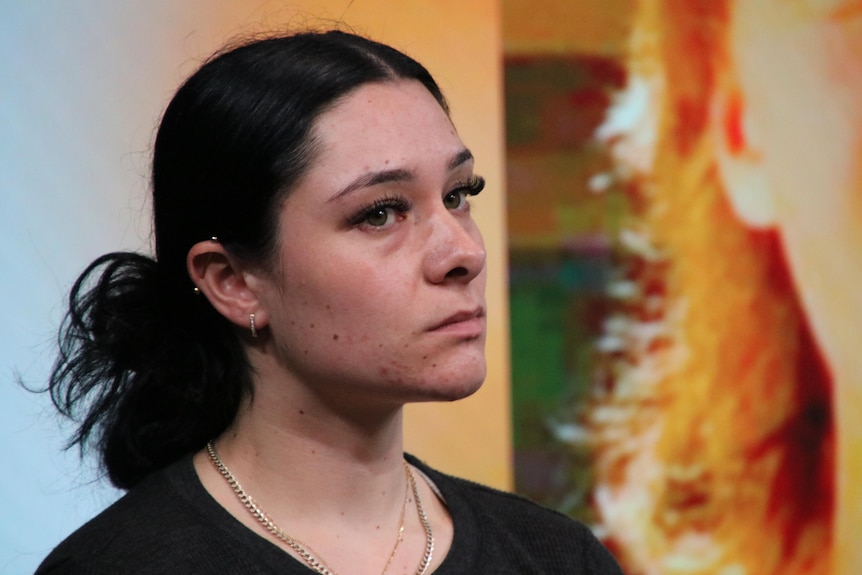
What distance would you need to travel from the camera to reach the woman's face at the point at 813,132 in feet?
7.77

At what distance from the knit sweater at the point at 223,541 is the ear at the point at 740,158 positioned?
1.04 metres

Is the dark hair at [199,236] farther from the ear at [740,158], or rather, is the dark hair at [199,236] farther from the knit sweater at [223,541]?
the ear at [740,158]

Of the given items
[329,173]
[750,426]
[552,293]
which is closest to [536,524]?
[329,173]

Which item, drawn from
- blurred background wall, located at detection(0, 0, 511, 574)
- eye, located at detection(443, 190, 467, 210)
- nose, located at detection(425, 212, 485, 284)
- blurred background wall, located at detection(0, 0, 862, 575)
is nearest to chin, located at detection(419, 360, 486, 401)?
nose, located at detection(425, 212, 485, 284)

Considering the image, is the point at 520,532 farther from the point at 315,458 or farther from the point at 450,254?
the point at 450,254

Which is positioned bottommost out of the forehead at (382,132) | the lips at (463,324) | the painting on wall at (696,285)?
the painting on wall at (696,285)

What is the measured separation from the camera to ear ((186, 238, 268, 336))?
53.9 inches

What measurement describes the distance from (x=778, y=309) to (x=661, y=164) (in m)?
0.39

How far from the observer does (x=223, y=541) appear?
4.24ft

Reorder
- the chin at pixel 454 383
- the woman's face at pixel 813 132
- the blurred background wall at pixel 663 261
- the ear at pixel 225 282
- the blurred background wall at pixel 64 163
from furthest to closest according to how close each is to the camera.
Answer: the woman's face at pixel 813 132, the blurred background wall at pixel 663 261, the blurred background wall at pixel 64 163, the ear at pixel 225 282, the chin at pixel 454 383

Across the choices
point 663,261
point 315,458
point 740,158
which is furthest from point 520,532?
point 740,158

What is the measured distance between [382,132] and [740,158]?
1.24m

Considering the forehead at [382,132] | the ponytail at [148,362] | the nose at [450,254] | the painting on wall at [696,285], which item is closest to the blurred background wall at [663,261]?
the painting on wall at [696,285]

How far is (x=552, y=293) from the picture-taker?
226 cm
